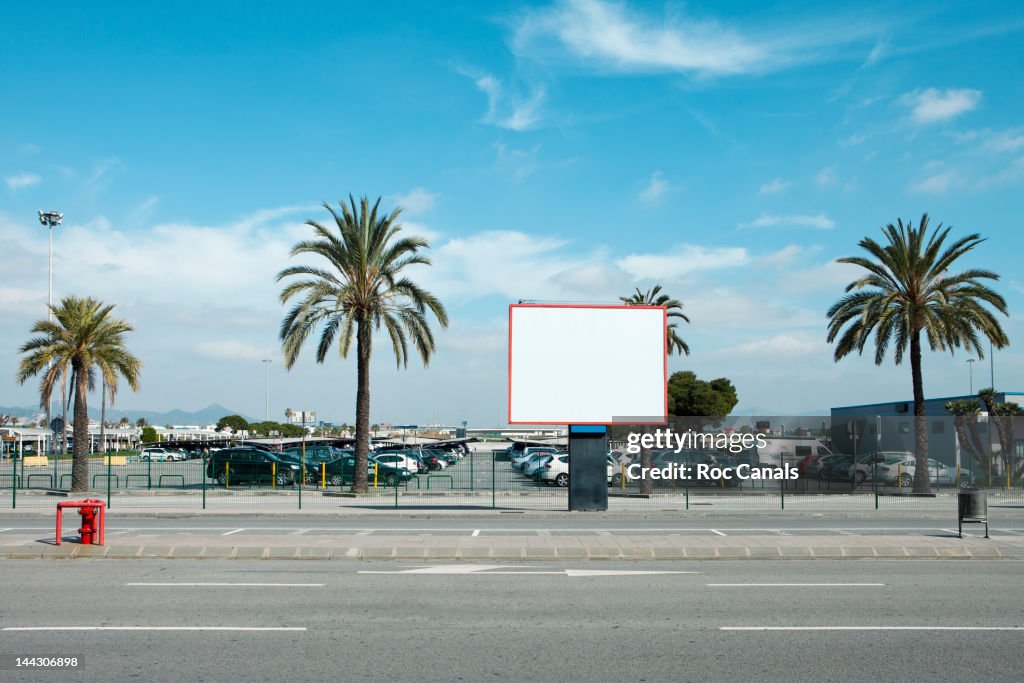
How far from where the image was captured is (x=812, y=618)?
33.7ft

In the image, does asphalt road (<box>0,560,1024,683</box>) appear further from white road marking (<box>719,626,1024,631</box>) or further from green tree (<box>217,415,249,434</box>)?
green tree (<box>217,415,249,434</box>)

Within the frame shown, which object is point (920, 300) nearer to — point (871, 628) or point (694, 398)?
point (871, 628)

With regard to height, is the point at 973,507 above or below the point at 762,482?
above

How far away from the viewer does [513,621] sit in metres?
10.1

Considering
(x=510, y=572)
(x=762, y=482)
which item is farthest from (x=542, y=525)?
(x=762, y=482)

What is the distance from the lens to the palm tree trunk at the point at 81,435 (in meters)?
33.1

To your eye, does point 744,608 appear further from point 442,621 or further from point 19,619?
point 19,619

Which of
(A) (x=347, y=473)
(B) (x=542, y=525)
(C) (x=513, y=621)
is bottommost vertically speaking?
(B) (x=542, y=525)

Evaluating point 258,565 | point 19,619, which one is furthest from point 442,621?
point 258,565

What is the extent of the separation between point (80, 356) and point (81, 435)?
308cm

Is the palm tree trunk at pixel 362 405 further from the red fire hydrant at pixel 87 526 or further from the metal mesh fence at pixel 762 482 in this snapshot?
the red fire hydrant at pixel 87 526

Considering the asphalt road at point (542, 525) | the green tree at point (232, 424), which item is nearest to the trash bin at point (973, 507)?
the asphalt road at point (542, 525)

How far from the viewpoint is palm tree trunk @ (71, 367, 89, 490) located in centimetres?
3309

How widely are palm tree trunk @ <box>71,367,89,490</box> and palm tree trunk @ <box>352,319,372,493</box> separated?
10.1 m
